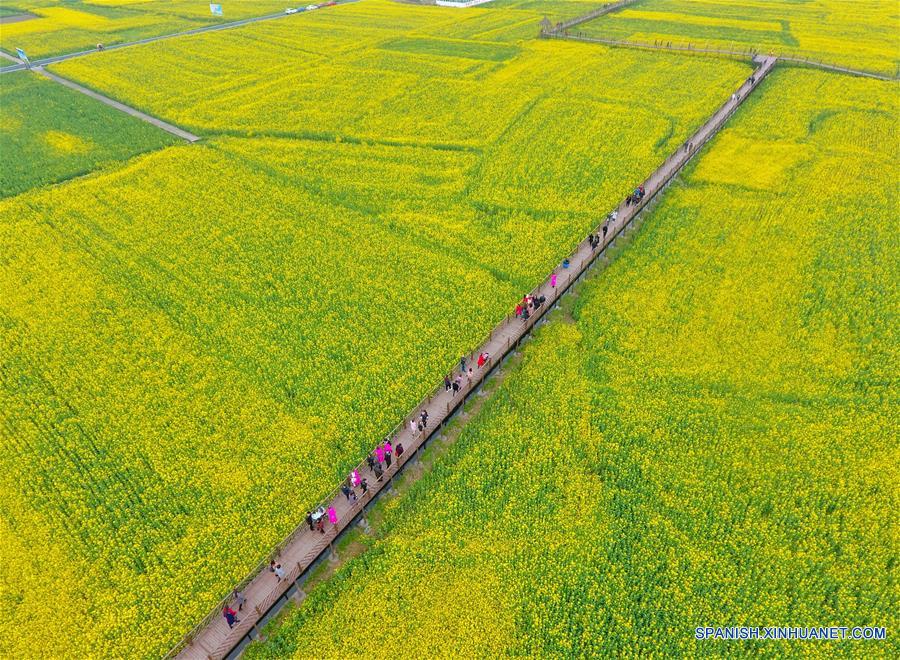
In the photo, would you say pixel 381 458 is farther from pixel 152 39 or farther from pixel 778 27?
pixel 778 27

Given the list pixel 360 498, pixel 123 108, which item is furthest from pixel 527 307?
pixel 123 108

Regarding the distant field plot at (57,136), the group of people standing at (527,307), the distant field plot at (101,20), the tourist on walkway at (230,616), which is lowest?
the tourist on walkway at (230,616)

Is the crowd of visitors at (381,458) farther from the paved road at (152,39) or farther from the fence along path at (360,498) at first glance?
the paved road at (152,39)

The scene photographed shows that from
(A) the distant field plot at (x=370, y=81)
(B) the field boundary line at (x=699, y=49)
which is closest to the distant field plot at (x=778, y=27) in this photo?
(B) the field boundary line at (x=699, y=49)

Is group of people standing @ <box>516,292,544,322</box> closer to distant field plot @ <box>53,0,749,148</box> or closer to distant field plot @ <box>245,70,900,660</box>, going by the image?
distant field plot @ <box>245,70,900,660</box>

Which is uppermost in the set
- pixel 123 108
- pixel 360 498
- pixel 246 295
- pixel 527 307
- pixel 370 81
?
pixel 370 81

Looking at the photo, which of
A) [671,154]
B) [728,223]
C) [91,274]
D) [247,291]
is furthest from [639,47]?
[91,274]
